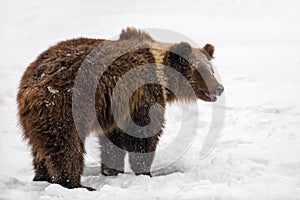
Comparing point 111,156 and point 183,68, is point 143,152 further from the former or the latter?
point 183,68

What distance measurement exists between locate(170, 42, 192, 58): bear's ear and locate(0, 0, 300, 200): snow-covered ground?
1.30 meters

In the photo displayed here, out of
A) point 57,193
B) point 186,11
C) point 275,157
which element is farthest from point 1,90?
point 186,11

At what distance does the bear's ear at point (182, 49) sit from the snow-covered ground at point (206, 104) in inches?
51.0

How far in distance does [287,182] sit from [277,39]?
8.26 m

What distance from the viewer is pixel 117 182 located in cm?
441

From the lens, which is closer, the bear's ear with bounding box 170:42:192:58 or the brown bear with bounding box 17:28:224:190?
the brown bear with bounding box 17:28:224:190

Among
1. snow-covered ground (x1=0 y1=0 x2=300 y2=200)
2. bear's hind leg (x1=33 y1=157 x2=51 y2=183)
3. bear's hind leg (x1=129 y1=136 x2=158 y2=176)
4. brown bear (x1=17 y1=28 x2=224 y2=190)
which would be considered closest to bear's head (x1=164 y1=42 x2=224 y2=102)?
brown bear (x1=17 y1=28 x2=224 y2=190)

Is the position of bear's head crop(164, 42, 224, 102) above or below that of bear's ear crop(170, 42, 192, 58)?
below

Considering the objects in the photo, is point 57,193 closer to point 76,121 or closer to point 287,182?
point 76,121

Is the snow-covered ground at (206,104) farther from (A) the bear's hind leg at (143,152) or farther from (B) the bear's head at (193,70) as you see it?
(B) the bear's head at (193,70)

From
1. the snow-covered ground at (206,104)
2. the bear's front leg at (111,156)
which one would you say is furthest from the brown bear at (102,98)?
the snow-covered ground at (206,104)

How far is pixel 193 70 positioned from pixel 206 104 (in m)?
2.60

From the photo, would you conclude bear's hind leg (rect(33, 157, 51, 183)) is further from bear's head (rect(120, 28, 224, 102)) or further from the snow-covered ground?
bear's head (rect(120, 28, 224, 102))

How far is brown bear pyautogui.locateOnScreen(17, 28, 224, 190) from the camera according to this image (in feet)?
12.9
